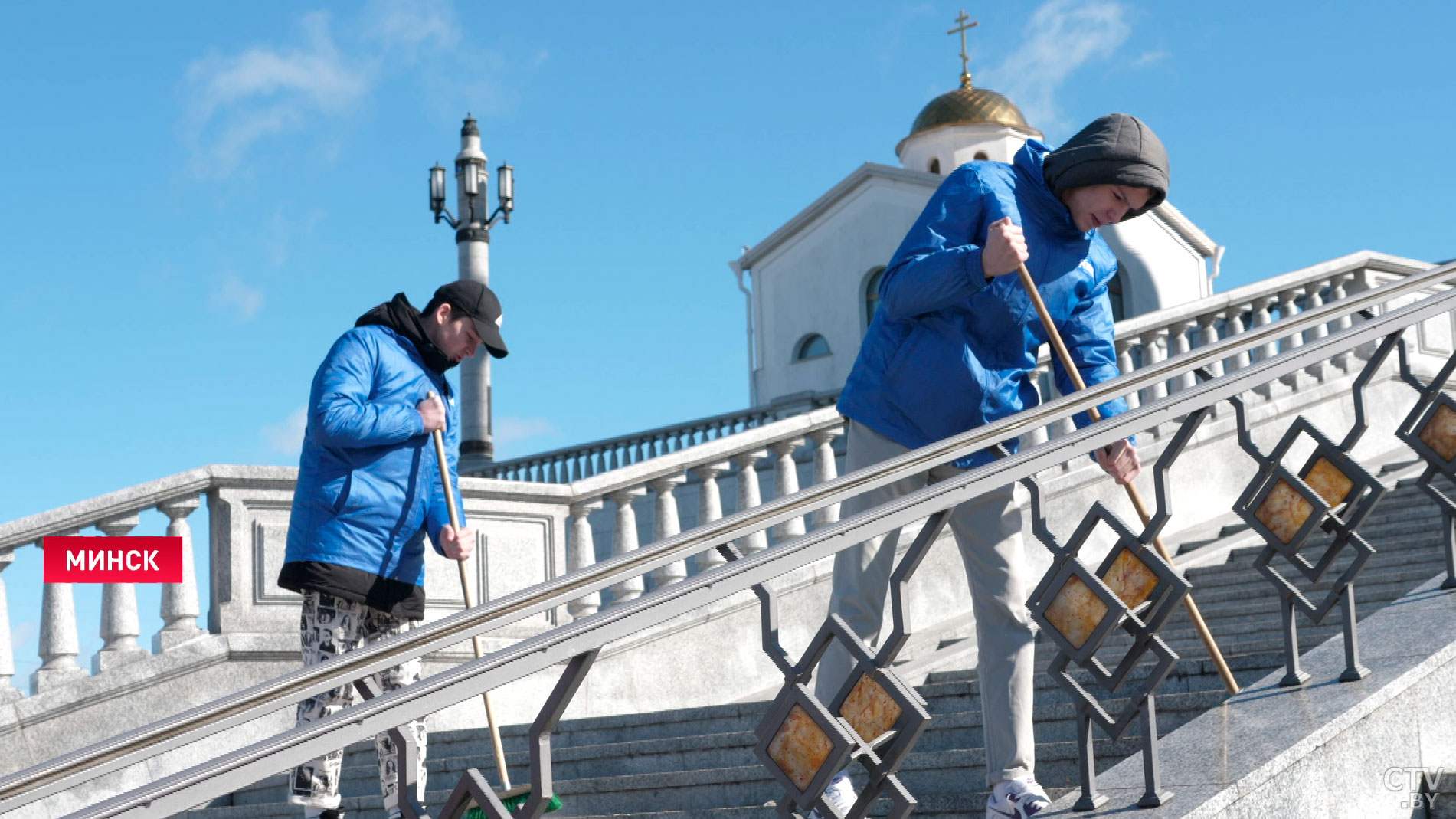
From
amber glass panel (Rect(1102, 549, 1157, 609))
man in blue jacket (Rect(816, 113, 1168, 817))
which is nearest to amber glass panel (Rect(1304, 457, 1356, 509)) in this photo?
man in blue jacket (Rect(816, 113, 1168, 817))

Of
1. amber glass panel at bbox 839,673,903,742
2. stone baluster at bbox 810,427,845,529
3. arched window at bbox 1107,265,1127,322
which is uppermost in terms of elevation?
arched window at bbox 1107,265,1127,322

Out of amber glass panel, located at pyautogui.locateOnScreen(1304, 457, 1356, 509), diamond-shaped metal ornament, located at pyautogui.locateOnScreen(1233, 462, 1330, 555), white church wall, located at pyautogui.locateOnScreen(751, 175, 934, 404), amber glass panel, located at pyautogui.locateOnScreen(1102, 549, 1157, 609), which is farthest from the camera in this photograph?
white church wall, located at pyautogui.locateOnScreen(751, 175, 934, 404)

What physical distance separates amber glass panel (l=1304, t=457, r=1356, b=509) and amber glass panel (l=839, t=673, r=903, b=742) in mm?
1754

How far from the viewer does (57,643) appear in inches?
283

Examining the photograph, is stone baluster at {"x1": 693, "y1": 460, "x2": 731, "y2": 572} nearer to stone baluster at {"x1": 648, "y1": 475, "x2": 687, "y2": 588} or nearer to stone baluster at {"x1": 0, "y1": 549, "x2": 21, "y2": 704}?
stone baluster at {"x1": 648, "y1": 475, "x2": 687, "y2": 588}

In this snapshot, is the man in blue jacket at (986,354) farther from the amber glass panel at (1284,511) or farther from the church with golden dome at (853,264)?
the church with golden dome at (853,264)

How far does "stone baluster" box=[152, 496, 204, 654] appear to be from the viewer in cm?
745

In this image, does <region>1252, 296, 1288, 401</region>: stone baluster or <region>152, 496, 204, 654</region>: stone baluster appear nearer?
<region>152, 496, 204, 654</region>: stone baluster

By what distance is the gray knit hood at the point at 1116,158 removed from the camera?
12.5 feet

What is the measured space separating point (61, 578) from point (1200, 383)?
5.42 meters

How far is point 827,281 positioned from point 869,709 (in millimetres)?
33034

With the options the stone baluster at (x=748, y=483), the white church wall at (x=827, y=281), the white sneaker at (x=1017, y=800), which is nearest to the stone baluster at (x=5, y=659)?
the stone baluster at (x=748, y=483)
